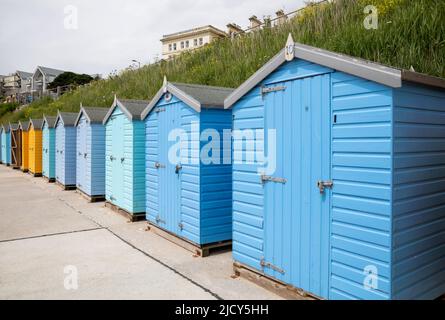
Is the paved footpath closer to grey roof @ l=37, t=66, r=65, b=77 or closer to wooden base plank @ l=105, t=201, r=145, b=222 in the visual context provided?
wooden base plank @ l=105, t=201, r=145, b=222

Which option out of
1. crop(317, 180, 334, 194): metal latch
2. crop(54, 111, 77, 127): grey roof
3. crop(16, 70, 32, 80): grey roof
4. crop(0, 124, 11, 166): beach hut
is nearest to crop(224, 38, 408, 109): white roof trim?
crop(317, 180, 334, 194): metal latch

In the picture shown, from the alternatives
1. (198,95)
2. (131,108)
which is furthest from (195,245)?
(131,108)

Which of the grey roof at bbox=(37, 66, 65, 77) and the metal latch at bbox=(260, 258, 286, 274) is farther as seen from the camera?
the grey roof at bbox=(37, 66, 65, 77)

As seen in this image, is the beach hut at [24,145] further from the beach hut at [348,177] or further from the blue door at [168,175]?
the beach hut at [348,177]

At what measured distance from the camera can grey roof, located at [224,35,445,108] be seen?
9.73 feet

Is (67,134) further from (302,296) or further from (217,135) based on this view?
(302,296)

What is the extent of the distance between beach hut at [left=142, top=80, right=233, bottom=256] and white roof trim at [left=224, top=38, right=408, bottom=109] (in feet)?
4.44

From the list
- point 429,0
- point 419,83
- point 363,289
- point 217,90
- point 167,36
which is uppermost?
point 167,36

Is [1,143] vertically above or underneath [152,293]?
above

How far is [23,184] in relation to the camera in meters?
14.3

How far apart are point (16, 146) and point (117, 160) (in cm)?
1514

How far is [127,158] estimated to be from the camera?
26.9 feet

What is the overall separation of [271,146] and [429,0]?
6.86 metres
